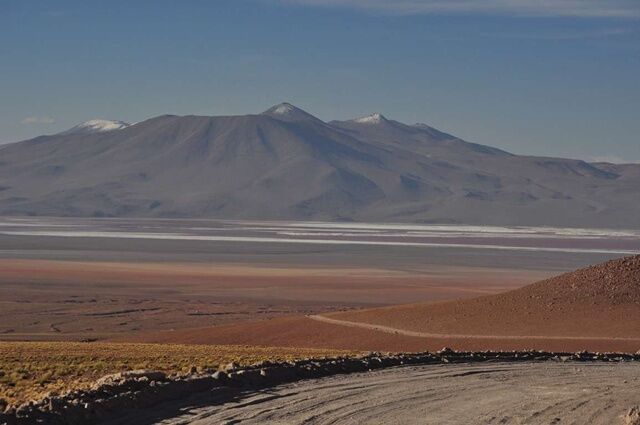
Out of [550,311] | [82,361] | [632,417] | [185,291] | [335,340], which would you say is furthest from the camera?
[185,291]

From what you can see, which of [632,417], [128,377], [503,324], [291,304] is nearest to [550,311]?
[503,324]

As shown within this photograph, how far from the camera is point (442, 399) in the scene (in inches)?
619

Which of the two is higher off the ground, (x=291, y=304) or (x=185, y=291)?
(x=185, y=291)

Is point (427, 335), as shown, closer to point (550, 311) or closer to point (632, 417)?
point (550, 311)

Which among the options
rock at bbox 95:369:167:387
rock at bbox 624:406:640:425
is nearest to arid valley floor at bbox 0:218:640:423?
rock at bbox 624:406:640:425

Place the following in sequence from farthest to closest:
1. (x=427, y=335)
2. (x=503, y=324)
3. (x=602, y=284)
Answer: (x=602, y=284)
(x=503, y=324)
(x=427, y=335)

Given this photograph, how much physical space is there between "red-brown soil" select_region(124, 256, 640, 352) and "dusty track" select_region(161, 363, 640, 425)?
38.9ft

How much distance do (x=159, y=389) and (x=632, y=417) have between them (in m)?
5.61

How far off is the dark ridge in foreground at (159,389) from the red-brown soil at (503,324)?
1137 centimetres

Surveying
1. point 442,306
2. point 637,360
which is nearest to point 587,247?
point 442,306

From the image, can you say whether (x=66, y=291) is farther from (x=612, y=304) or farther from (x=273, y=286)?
(x=612, y=304)

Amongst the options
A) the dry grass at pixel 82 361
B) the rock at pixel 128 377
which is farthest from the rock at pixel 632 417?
the dry grass at pixel 82 361

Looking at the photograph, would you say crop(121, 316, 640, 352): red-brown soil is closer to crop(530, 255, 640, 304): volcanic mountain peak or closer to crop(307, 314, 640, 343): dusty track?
crop(307, 314, 640, 343): dusty track

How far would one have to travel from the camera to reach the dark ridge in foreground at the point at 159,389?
43.8ft
